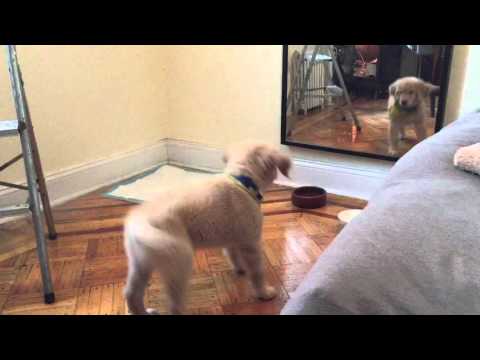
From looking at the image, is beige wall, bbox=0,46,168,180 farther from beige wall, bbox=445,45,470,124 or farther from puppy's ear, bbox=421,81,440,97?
beige wall, bbox=445,45,470,124

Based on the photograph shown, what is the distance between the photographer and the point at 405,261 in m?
0.70

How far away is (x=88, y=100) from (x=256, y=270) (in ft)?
4.78

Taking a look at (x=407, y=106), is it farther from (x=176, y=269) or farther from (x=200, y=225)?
(x=176, y=269)

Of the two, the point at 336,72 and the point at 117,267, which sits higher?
the point at 336,72

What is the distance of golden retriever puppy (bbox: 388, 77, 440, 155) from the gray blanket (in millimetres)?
1088

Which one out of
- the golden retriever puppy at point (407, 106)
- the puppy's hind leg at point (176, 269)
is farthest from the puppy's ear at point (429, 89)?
the puppy's hind leg at point (176, 269)

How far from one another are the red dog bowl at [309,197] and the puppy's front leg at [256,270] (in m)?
0.73

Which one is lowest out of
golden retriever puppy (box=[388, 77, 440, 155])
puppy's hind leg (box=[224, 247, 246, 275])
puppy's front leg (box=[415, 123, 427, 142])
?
puppy's hind leg (box=[224, 247, 246, 275])

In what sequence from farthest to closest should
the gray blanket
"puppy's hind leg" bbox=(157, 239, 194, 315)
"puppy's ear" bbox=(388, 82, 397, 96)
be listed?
"puppy's ear" bbox=(388, 82, 397, 96) → "puppy's hind leg" bbox=(157, 239, 194, 315) → the gray blanket

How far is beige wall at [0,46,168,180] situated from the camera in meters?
A: 2.10

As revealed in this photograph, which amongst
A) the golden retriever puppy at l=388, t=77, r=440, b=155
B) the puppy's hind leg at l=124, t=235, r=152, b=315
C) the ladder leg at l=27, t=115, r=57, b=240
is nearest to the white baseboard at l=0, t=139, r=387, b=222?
the golden retriever puppy at l=388, t=77, r=440, b=155

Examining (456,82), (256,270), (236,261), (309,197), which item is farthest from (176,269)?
(456,82)
